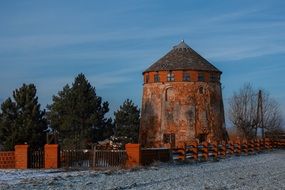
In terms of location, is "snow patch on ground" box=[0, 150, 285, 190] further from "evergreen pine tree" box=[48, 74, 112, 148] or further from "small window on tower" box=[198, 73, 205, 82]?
"small window on tower" box=[198, 73, 205, 82]

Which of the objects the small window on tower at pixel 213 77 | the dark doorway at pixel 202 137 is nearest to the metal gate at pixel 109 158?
the dark doorway at pixel 202 137

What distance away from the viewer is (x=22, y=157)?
112 ft

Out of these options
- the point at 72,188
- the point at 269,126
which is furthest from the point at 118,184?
the point at 269,126

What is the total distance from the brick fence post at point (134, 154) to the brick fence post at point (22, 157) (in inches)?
229

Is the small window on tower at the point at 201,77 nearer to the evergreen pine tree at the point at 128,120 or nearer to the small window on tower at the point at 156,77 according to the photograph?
the small window on tower at the point at 156,77

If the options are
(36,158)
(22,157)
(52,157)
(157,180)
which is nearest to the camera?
(157,180)

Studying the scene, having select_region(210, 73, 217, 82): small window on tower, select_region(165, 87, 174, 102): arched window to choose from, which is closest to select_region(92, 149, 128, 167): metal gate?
select_region(165, 87, 174, 102): arched window

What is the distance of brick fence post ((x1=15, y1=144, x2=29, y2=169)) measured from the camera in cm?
3388

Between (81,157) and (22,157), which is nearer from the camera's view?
(22,157)

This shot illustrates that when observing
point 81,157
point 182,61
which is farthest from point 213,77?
point 81,157

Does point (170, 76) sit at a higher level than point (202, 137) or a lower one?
higher

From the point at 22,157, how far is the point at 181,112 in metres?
29.3

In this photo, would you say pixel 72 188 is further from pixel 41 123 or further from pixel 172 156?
pixel 41 123

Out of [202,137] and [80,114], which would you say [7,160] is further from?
[202,137]
